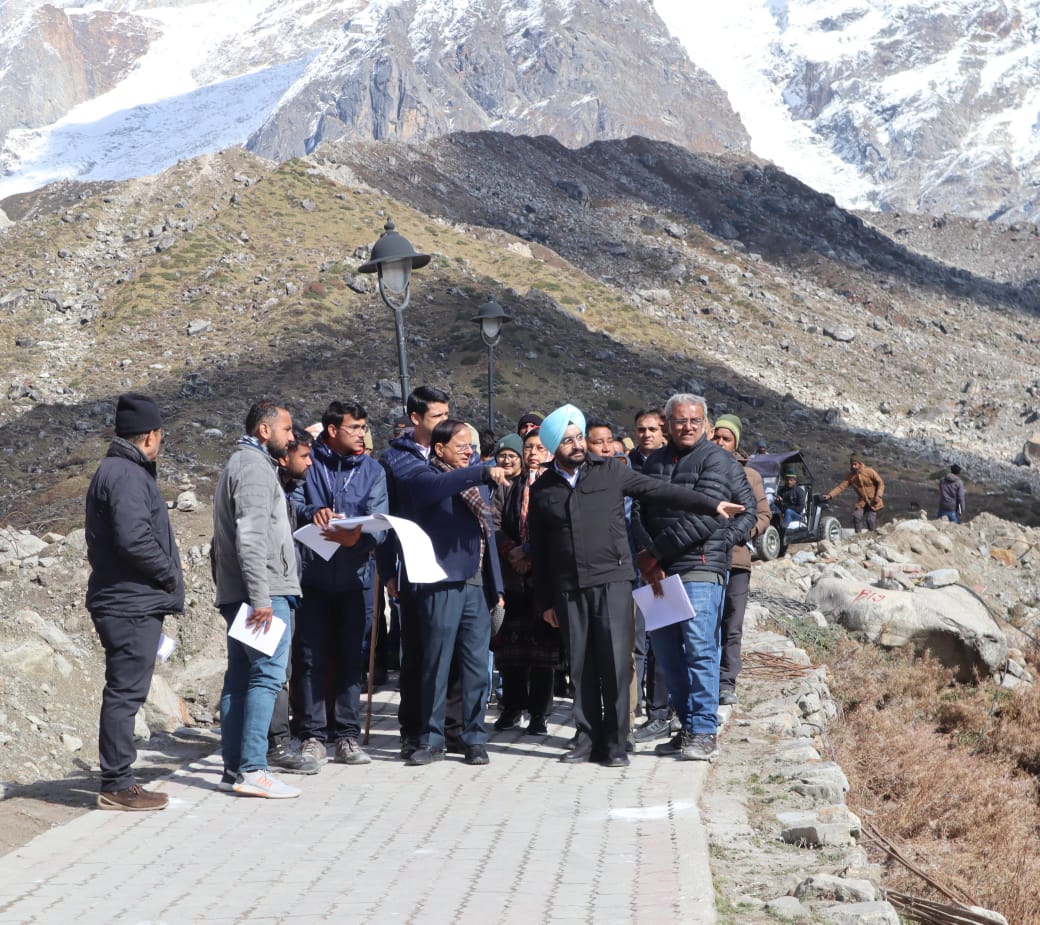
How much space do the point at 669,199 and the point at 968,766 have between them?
6437 cm

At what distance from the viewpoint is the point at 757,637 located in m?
12.2

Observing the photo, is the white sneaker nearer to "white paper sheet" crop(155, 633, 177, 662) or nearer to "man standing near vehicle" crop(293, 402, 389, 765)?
"man standing near vehicle" crop(293, 402, 389, 765)

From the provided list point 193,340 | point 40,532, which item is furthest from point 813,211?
point 40,532

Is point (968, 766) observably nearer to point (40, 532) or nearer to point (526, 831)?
point (526, 831)

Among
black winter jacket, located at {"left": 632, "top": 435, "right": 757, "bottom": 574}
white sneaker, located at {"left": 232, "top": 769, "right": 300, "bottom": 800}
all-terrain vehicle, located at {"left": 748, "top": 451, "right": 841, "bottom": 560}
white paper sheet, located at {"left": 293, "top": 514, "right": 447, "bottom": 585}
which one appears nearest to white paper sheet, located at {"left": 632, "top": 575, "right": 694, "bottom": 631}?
black winter jacket, located at {"left": 632, "top": 435, "right": 757, "bottom": 574}

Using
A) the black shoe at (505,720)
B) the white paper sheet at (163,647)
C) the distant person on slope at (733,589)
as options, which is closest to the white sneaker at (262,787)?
the white paper sheet at (163,647)

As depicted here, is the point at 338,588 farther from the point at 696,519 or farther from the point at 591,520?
the point at 696,519

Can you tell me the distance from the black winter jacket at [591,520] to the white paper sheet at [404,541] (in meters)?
0.64

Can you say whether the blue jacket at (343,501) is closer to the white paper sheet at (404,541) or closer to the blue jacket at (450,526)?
the white paper sheet at (404,541)

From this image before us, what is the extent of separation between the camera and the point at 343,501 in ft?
24.1

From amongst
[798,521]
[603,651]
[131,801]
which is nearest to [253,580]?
[131,801]

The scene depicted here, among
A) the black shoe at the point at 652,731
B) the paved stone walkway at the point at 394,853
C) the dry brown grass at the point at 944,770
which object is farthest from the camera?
the black shoe at the point at 652,731

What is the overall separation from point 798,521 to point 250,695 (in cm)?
1560

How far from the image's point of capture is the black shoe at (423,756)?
7.35 meters
